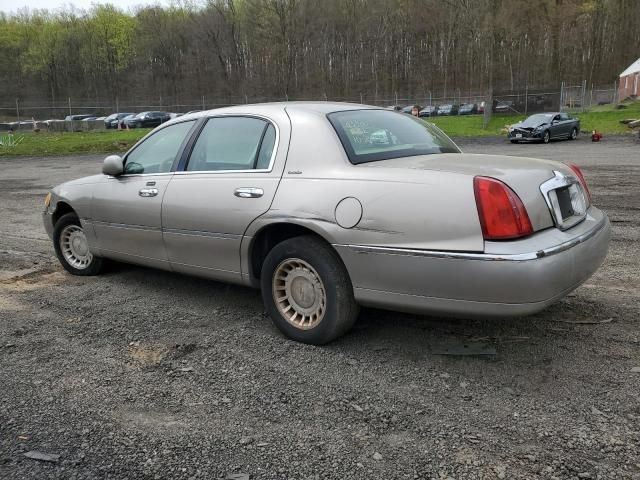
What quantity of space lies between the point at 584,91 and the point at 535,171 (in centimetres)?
4268

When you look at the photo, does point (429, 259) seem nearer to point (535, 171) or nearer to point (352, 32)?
point (535, 171)

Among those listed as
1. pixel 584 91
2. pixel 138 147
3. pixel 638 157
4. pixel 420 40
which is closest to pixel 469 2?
pixel 420 40

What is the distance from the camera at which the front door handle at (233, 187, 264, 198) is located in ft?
12.6

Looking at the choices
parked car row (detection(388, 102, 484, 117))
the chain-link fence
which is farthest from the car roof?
parked car row (detection(388, 102, 484, 117))

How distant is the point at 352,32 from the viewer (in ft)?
267

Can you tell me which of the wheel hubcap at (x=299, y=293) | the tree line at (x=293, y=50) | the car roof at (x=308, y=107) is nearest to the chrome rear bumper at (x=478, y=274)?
the wheel hubcap at (x=299, y=293)

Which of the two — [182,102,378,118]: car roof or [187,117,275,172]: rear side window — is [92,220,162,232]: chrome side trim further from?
[182,102,378,118]: car roof

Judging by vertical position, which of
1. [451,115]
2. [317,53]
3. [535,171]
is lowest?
[535,171]

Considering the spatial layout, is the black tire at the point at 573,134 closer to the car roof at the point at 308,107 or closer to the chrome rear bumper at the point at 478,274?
the car roof at the point at 308,107

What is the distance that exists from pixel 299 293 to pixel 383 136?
50.7 inches

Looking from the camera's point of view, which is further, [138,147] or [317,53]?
[317,53]

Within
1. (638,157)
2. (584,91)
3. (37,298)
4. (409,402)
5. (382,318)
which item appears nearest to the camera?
(409,402)

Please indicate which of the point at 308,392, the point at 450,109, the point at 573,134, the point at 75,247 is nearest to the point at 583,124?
the point at 573,134

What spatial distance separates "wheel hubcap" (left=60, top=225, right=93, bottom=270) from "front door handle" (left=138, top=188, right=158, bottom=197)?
3.88 feet
